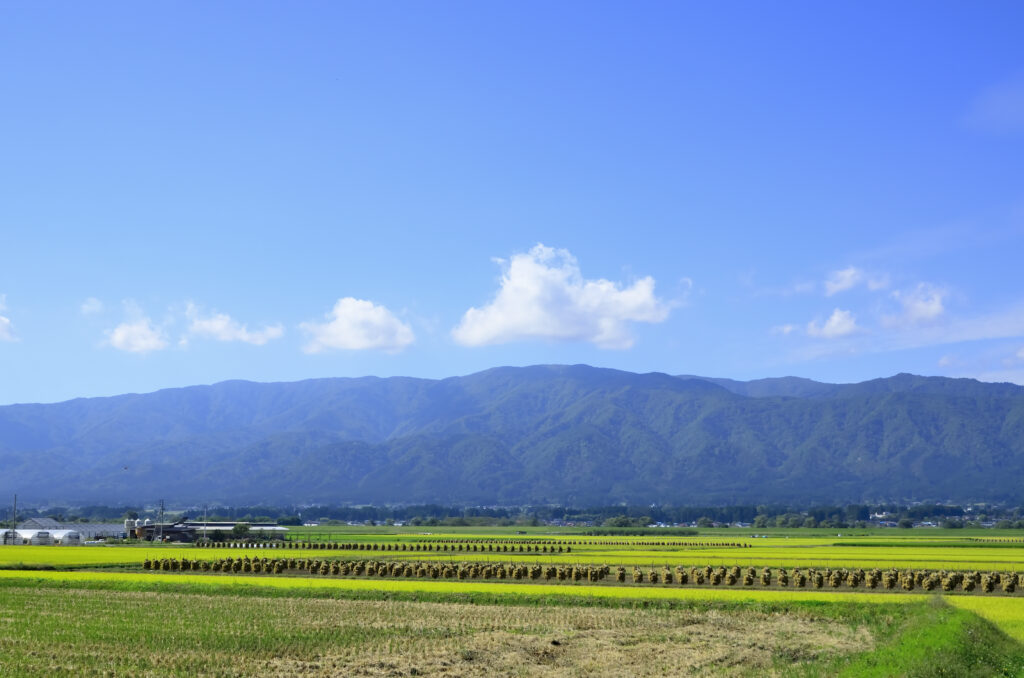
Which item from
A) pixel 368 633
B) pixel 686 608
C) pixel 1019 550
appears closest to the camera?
pixel 368 633

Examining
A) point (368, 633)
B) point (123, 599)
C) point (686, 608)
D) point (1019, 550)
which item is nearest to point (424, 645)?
point (368, 633)

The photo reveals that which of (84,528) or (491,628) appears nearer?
(491,628)

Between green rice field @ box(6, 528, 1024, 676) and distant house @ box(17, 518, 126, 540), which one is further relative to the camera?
distant house @ box(17, 518, 126, 540)

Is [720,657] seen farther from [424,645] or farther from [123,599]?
[123,599]

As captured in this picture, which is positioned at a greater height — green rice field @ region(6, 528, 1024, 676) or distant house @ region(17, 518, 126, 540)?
green rice field @ region(6, 528, 1024, 676)

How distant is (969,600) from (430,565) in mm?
30928

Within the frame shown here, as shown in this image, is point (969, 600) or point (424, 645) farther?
point (969, 600)

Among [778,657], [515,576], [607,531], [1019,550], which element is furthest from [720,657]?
[607,531]

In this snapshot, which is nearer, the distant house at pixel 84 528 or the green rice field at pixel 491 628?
the green rice field at pixel 491 628

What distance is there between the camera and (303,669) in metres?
27.9

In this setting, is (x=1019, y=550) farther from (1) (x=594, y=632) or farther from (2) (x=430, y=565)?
(1) (x=594, y=632)

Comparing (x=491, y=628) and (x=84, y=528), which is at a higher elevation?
(x=491, y=628)

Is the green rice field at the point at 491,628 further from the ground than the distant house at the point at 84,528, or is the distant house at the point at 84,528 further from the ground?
the green rice field at the point at 491,628

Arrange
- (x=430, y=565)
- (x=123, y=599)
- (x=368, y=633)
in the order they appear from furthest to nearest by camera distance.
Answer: (x=430, y=565), (x=123, y=599), (x=368, y=633)
